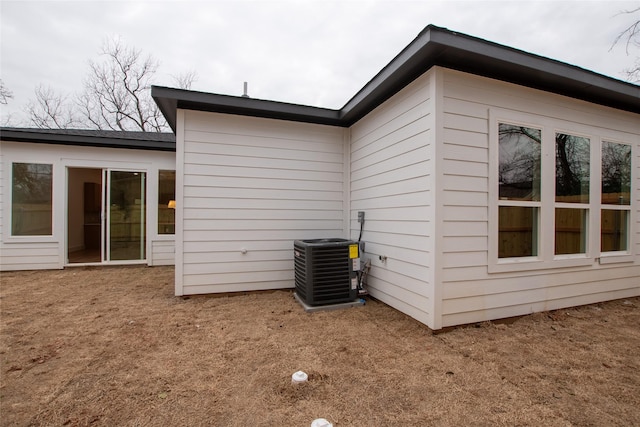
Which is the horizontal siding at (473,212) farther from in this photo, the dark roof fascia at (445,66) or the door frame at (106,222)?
the door frame at (106,222)

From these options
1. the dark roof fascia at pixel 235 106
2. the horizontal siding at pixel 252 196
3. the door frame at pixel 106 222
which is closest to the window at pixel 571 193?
the horizontal siding at pixel 252 196

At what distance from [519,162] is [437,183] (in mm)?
1223

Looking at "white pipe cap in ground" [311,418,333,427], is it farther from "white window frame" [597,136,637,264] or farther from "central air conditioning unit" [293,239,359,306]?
"white window frame" [597,136,637,264]

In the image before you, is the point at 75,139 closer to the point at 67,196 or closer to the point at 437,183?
the point at 67,196

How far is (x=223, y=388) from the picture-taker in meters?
1.88

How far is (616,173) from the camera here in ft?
12.7

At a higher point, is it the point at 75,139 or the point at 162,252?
the point at 75,139

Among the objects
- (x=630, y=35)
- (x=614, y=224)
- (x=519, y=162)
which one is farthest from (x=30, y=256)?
(x=630, y=35)

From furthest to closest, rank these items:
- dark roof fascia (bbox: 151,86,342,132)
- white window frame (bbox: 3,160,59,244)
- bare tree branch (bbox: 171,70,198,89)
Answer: bare tree branch (bbox: 171,70,198,89)
white window frame (bbox: 3,160,59,244)
dark roof fascia (bbox: 151,86,342,132)

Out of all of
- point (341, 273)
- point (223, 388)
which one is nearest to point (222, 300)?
point (341, 273)

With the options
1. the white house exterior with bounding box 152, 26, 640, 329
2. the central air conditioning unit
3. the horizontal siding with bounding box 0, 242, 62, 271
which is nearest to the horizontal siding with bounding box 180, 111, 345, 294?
the white house exterior with bounding box 152, 26, 640, 329

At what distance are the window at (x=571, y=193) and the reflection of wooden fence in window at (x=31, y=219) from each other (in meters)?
8.56

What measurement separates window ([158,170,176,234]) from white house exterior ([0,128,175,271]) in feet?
0.06

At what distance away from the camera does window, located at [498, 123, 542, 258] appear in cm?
306
